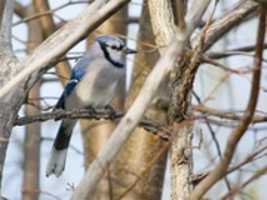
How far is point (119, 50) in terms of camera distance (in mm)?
3658

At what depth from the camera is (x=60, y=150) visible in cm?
369

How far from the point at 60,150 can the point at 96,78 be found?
0.35m

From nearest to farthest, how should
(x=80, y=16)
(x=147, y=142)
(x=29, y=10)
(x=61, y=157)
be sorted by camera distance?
(x=80, y=16)
(x=61, y=157)
(x=147, y=142)
(x=29, y=10)

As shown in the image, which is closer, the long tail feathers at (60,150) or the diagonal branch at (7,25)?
the diagonal branch at (7,25)

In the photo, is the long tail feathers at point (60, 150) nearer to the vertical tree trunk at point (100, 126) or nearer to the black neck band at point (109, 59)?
the vertical tree trunk at point (100, 126)

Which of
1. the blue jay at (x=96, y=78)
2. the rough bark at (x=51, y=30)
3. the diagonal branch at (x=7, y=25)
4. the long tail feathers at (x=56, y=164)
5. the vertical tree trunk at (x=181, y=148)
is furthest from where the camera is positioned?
the rough bark at (x=51, y=30)

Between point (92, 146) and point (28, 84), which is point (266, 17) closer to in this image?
point (28, 84)

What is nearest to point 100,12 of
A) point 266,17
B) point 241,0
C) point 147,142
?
point 266,17

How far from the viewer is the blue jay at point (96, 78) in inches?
142

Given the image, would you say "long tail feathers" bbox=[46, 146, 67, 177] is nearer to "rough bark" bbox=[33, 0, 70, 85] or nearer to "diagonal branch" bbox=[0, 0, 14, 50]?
"rough bark" bbox=[33, 0, 70, 85]

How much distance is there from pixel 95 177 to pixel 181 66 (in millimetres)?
799

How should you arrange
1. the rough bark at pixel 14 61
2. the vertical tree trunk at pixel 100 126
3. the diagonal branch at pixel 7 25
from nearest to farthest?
the rough bark at pixel 14 61, the diagonal branch at pixel 7 25, the vertical tree trunk at pixel 100 126

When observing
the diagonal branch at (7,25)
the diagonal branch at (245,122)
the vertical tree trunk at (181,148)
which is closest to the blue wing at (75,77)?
the diagonal branch at (7,25)

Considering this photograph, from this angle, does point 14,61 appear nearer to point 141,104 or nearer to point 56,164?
point 141,104
